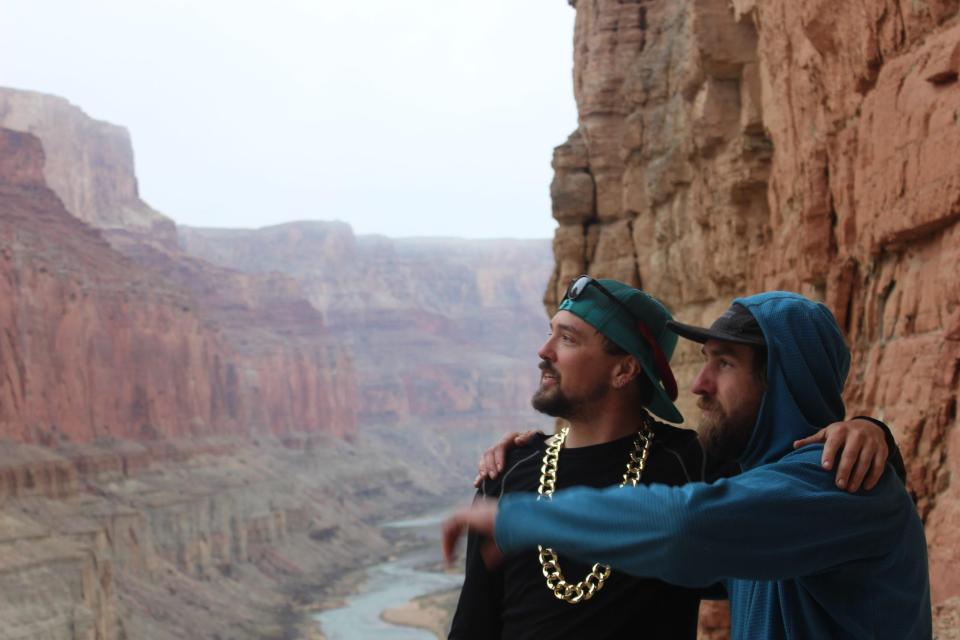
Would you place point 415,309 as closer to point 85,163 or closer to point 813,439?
point 85,163

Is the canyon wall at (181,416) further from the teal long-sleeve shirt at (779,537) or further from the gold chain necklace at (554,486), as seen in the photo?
the teal long-sleeve shirt at (779,537)

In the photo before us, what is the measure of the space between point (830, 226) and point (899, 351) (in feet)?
7.61

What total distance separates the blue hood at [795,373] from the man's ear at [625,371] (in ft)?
1.91

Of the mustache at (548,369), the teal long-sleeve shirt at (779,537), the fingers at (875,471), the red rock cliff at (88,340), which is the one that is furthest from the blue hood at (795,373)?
the red rock cliff at (88,340)

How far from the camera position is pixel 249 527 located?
58.1 meters

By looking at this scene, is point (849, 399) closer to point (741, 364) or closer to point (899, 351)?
point (899, 351)

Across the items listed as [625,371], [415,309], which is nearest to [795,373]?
[625,371]

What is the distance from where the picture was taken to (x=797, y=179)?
1029cm

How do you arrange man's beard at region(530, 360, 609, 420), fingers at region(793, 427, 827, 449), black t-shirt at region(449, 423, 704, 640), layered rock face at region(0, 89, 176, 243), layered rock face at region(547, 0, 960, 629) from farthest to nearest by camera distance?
layered rock face at region(0, 89, 176, 243) → layered rock face at region(547, 0, 960, 629) → man's beard at region(530, 360, 609, 420) → black t-shirt at region(449, 423, 704, 640) → fingers at region(793, 427, 827, 449)

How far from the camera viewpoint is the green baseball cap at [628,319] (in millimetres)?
3055

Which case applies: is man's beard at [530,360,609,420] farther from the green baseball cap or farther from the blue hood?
the blue hood

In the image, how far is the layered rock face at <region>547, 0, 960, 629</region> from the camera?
21.8ft

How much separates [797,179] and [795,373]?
830cm

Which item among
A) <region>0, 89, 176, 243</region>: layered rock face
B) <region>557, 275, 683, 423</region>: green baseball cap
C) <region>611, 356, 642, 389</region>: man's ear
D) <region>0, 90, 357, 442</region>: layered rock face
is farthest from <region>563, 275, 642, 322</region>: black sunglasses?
A: <region>0, 89, 176, 243</region>: layered rock face
